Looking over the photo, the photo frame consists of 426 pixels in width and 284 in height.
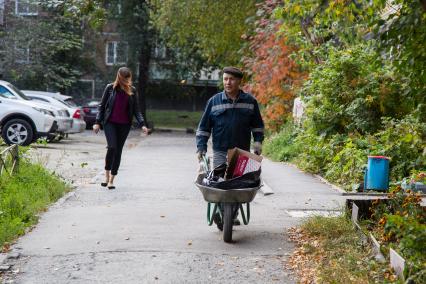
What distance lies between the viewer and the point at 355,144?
1509 centimetres

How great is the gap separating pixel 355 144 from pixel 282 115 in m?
11.4

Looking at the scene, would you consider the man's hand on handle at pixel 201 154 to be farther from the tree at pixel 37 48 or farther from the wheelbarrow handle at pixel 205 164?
the tree at pixel 37 48

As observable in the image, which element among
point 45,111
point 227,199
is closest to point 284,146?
point 45,111

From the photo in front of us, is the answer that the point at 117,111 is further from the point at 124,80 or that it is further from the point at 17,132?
the point at 17,132

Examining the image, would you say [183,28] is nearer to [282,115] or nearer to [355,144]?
[282,115]

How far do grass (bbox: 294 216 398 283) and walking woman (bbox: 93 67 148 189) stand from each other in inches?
169

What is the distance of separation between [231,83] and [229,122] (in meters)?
0.43

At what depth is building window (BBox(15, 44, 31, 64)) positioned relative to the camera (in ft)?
126

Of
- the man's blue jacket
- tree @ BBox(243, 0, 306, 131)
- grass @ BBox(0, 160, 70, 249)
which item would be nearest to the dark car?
tree @ BBox(243, 0, 306, 131)

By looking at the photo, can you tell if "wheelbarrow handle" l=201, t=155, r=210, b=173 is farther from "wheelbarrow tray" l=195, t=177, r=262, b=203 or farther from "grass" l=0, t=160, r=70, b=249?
"grass" l=0, t=160, r=70, b=249

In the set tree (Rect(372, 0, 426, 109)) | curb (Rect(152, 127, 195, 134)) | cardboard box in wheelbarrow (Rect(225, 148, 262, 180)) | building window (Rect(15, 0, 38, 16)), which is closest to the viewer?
tree (Rect(372, 0, 426, 109))

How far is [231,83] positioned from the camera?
29.3 feet

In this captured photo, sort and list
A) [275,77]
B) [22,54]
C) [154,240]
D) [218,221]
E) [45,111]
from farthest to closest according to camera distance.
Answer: [22,54], [275,77], [45,111], [218,221], [154,240]

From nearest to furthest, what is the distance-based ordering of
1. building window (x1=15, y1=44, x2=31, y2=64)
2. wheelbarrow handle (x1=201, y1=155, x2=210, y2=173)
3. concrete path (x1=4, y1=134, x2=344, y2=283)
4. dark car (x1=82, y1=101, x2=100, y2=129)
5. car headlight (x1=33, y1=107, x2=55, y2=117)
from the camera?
concrete path (x1=4, y1=134, x2=344, y2=283) < wheelbarrow handle (x1=201, y1=155, x2=210, y2=173) < car headlight (x1=33, y1=107, x2=55, y2=117) < building window (x1=15, y1=44, x2=31, y2=64) < dark car (x1=82, y1=101, x2=100, y2=129)
